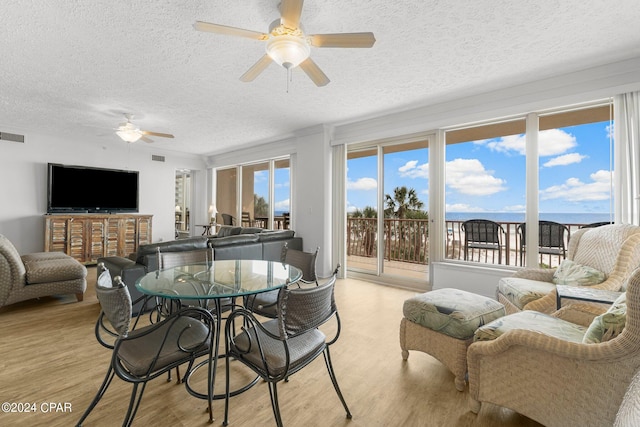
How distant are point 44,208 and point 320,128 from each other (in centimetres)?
554

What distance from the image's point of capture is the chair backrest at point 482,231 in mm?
4113

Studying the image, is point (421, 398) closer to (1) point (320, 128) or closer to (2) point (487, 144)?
(2) point (487, 144)

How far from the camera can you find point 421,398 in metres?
1.82

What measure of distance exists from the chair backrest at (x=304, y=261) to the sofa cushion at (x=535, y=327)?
130 centimetres

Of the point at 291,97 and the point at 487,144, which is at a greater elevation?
the point at 291,97

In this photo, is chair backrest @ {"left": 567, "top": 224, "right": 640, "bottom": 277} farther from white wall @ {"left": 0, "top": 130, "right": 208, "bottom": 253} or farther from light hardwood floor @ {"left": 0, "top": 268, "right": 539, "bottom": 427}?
white wall @ {"left": 0, "top": 130, "right": 208, "bottom": 253}

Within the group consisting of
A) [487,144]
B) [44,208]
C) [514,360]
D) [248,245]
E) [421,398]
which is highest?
[487,144]

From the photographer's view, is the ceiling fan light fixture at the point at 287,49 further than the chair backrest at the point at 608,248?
No

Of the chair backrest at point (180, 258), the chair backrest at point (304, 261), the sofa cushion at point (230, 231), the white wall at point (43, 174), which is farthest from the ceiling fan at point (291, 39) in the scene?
the white wall at point (43, 174)

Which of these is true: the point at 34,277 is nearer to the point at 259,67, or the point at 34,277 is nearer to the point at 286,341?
the point at 259,67

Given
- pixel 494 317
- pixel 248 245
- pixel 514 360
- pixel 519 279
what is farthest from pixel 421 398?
pixel 248 245

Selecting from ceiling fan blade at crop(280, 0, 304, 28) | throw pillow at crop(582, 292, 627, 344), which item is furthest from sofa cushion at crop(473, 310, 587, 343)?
ceiling fan blade at crop(280, 0, 304, 28)

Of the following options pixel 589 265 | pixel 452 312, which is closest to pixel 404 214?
pixel 589 265

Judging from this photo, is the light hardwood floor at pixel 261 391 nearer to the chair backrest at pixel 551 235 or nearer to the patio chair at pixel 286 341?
the patio chair at pixel 286 341
